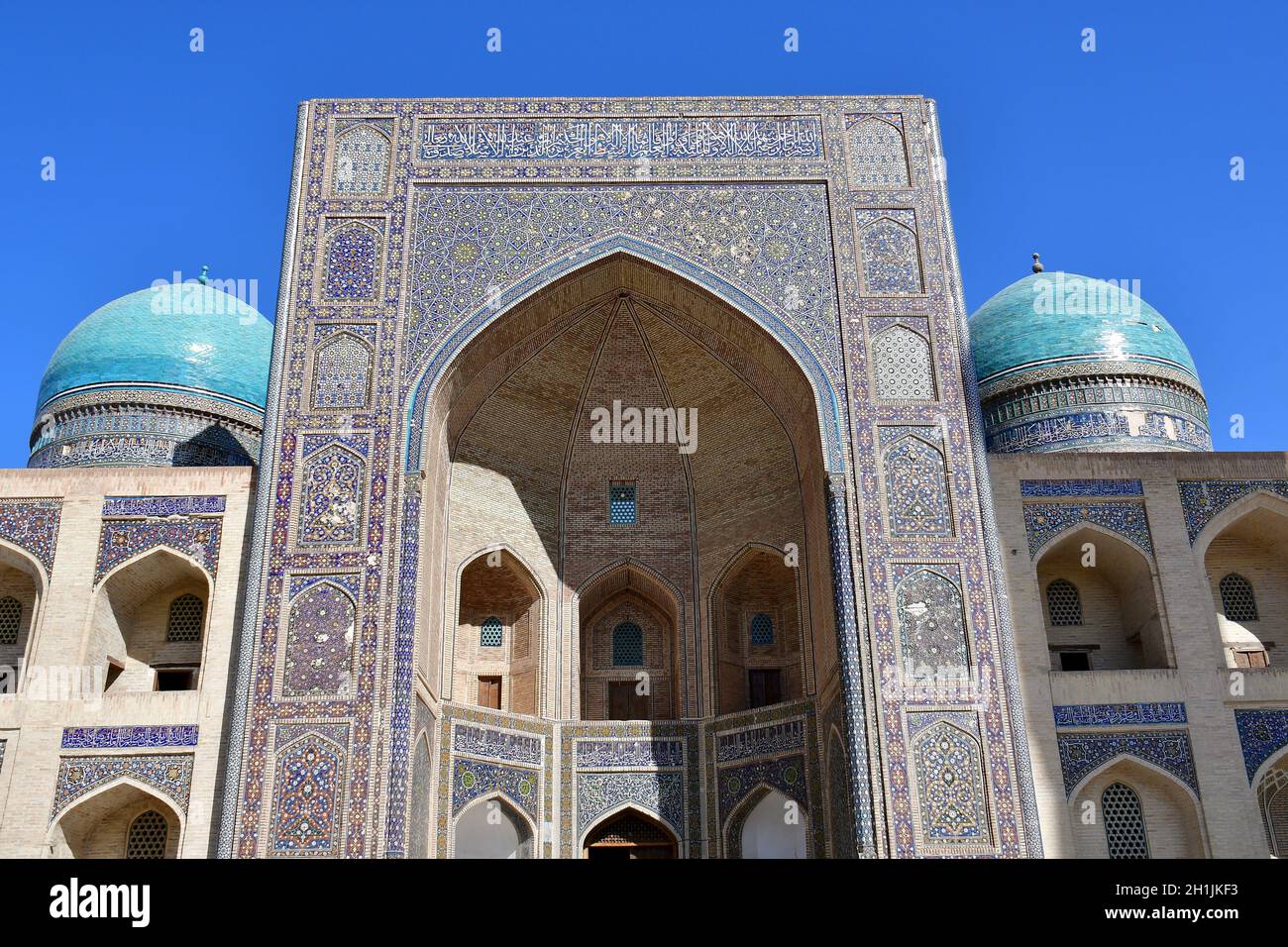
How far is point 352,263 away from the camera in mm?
10984

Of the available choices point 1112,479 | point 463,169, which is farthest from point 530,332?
point 1112,479

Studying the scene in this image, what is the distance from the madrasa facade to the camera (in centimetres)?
943

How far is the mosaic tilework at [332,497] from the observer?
9.94 m

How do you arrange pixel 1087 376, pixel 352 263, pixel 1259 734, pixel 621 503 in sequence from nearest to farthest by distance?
pixel 1259 734 < pixel 352 263 < pixel 621 503 < pixel 1087 376

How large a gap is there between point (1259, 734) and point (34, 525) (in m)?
9.57

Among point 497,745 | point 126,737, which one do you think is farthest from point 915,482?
point 126,737

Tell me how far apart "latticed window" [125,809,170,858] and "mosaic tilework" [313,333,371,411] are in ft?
11.1

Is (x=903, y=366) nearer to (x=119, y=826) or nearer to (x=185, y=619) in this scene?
(x=185, y=619)

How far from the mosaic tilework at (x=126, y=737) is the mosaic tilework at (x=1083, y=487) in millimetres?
6748

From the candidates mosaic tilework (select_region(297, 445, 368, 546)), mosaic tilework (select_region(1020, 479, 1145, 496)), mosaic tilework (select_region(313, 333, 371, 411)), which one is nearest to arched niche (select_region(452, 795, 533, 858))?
mosaic tilework (select_region(297, 445, 368, 546))

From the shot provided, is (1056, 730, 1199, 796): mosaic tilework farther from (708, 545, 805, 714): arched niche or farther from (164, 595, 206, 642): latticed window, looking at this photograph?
→ (164, 595, 206, 642): latticed window

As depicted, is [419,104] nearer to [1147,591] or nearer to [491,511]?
[491,511]

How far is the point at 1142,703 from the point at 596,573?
4.89 meters

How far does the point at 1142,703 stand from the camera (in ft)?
32.3
